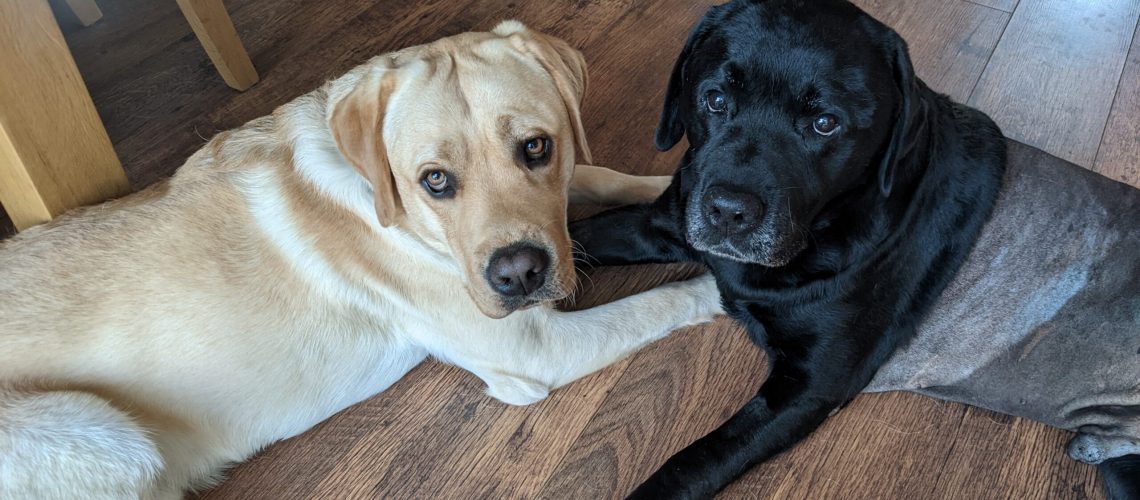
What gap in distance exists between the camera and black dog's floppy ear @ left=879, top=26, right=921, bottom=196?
150cm

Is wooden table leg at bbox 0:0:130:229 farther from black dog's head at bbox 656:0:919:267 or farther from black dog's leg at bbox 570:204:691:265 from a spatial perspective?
black dog's head at bbox 656:0:919:267

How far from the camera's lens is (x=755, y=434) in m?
1.72

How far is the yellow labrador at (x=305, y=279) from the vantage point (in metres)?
1.54

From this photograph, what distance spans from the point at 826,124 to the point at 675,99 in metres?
0.42

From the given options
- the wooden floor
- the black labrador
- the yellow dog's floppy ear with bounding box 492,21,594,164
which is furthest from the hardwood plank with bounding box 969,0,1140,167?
the yellow dog's floppy ear with bounding box 492,21,594,164

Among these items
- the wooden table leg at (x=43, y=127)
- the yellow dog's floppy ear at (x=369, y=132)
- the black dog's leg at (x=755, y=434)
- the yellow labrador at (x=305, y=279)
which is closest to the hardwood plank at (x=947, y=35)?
the black dog's leg at (x=755, y=434)

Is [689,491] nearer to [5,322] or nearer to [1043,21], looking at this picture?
[5,322]

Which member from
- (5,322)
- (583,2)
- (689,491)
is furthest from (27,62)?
(583,2)

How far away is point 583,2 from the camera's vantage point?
3.05 meters

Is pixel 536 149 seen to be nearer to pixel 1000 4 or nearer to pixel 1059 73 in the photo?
pixel 1059 73

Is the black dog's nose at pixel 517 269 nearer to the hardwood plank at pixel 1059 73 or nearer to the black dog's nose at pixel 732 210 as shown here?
the black dog's nose at pixel 732 210

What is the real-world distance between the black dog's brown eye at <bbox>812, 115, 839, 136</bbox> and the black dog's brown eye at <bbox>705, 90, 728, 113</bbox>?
183mm

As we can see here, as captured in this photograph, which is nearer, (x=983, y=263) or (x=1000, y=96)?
(x=983, y=263)

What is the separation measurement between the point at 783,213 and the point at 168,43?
244 cm
